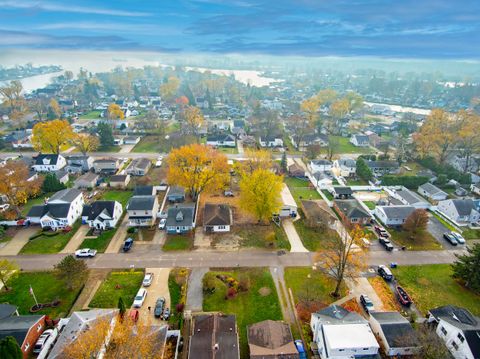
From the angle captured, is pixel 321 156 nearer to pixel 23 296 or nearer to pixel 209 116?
pixel 209 116

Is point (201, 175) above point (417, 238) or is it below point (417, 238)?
above

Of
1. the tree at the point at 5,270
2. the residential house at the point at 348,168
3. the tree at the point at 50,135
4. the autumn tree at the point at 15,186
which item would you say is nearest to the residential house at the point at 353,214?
the residential house at the point at 348,168

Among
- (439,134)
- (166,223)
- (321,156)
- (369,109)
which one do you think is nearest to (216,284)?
(166,223)

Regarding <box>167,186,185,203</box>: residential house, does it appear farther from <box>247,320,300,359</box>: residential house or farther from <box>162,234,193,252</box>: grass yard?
<box>247,320,300,359</box>: residential house

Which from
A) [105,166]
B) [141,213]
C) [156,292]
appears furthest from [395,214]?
A: [105,166]

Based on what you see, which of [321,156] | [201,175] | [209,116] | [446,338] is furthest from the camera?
[209,116]

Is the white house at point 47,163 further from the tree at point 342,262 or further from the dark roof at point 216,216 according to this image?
the tree at point 342,262
